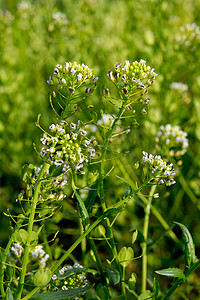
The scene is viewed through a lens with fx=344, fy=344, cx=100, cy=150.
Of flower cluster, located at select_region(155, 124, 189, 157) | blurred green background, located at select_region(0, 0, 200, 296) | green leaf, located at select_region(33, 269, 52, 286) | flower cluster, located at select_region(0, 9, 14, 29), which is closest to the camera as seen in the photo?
green leaf, located at select_region(33, 269, 52, 286)

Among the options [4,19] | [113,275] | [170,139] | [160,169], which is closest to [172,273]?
[113,275]

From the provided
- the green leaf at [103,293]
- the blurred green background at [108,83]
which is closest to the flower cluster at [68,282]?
the green leaf at [103,293]

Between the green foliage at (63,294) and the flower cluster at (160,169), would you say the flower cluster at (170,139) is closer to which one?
the flower cluster at (160,169)

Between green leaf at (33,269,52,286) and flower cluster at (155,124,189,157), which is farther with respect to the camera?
flower cluster at (155,124,189,157)

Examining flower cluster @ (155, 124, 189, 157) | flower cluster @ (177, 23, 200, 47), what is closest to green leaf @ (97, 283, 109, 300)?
flower cluster @ (155, 124, 189, 157)

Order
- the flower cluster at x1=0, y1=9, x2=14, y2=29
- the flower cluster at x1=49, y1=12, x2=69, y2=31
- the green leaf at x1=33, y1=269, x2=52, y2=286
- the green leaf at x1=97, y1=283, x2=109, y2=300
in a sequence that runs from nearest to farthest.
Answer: the green leaf at x1=33, y1=269, x2=52, y2=286
the green leaf at x1=97, y1=283, x2=109, y2=300
the flower cluster at x1=49, y1=12, x2=69, y2=31
the flower cluster at x1=0, y1=9, x2=14, y2=29

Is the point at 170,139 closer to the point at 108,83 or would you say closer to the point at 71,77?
the point at 71,77

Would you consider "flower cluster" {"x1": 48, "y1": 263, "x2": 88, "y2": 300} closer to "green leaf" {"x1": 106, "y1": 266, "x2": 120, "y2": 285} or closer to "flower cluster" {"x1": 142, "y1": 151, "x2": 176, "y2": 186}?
"green leaf" {"x1": 106, "y1": 266, "x2": 120, "y2": 285}

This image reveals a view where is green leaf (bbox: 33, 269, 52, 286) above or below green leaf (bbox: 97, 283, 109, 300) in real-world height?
above
